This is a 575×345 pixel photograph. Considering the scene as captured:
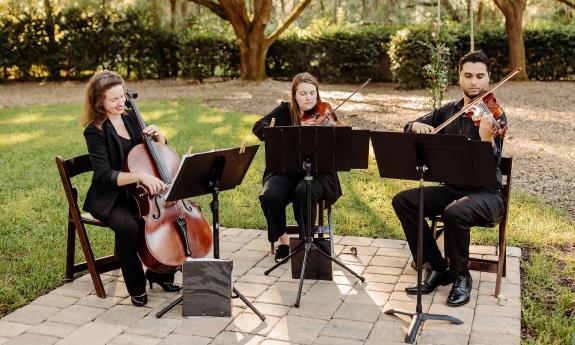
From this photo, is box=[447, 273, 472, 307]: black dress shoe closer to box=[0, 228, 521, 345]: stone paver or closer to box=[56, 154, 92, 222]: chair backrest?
box=[0, 228, 521, 345]: stone paver

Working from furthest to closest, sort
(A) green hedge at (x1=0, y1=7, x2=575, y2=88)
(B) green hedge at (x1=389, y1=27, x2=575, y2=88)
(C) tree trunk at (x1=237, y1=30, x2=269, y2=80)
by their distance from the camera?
(C) tree trunk at (x1=237, y1=30, x2=269, y2=80) → (A) green hedge at (x1=0, y1=7, x2=575, y2=88) → (B) green hedge at (x1=389, y1=27, x2=575, y2=88)

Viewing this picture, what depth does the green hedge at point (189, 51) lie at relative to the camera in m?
16.0

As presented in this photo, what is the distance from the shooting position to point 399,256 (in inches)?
193

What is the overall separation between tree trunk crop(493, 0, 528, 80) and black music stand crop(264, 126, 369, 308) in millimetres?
12423

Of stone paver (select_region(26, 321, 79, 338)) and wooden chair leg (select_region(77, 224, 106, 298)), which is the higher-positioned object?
Answer: wooden chair leg (select_region(77, 224, 106, 298))

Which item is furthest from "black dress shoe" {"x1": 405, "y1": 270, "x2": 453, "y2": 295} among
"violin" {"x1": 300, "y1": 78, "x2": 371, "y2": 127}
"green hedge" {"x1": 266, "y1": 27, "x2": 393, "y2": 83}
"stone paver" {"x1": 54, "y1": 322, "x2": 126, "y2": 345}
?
"green hedge" {"x1": 266, "y1": 27, "x2": 393, "y2": 83}

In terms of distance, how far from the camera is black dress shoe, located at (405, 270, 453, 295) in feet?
13.8

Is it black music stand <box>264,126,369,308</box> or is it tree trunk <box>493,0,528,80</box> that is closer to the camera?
black music stand <box>264,126,369,308</box>

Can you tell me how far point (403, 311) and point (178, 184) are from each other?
1.47 m

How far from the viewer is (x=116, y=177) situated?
13.0ft

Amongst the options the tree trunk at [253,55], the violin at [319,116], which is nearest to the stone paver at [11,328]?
the violin at [319,116]

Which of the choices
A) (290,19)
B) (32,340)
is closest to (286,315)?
(32,340)

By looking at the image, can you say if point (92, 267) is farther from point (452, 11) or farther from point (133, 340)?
point (452, 11)

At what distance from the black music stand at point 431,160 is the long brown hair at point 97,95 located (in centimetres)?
167
